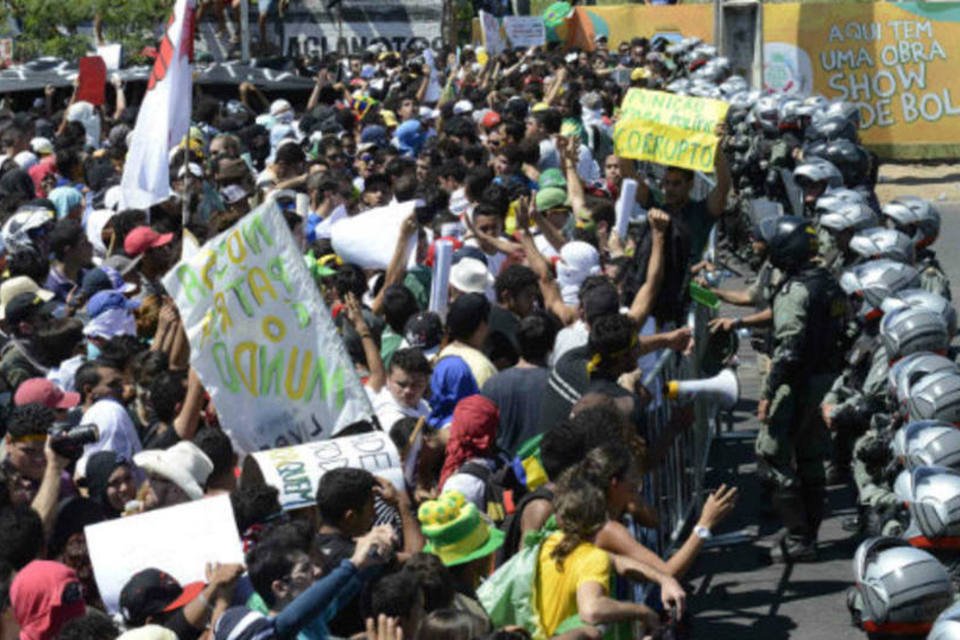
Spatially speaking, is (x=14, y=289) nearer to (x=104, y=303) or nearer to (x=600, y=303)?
(x=104, y=303)

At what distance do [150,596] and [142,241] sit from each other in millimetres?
5211

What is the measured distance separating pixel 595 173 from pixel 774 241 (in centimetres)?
472

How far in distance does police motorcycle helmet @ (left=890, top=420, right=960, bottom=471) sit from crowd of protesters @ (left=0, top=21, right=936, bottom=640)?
91cm

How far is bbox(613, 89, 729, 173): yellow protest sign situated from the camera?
11805 millimetres

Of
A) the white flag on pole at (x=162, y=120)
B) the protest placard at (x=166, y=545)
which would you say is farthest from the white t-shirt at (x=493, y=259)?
the protest placard at (x=166, y=545)

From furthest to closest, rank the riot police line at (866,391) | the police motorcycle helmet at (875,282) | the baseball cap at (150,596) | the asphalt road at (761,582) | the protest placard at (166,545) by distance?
the police motorcycle helmet at (875,282) → the asphalt road at (761,582) → the riot police line at (866,391) → the protest placard at (166,545) → the baseball cap at (150,596)

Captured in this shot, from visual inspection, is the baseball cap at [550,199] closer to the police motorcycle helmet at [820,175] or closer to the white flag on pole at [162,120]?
the white flag on pole at [162,120]

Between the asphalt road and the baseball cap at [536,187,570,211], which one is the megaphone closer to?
the asphalt road

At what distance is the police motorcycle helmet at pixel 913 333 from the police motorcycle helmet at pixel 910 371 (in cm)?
52

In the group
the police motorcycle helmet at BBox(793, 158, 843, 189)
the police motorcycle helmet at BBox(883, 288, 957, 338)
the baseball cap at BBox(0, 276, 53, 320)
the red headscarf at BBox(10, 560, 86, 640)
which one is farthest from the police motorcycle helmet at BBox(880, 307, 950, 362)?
the red headscarf at BBox(10, 560, 86, 640)

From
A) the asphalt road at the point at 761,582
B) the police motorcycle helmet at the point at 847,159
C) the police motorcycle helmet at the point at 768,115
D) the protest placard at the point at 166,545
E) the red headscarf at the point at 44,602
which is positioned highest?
the protest placard at the point at 166,545

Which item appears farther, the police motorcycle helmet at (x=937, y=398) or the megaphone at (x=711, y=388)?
the megaphone at (x=711, y=388)

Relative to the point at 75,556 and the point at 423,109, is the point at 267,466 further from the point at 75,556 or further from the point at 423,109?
the point at 423,109

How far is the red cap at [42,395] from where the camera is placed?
8.04 m
